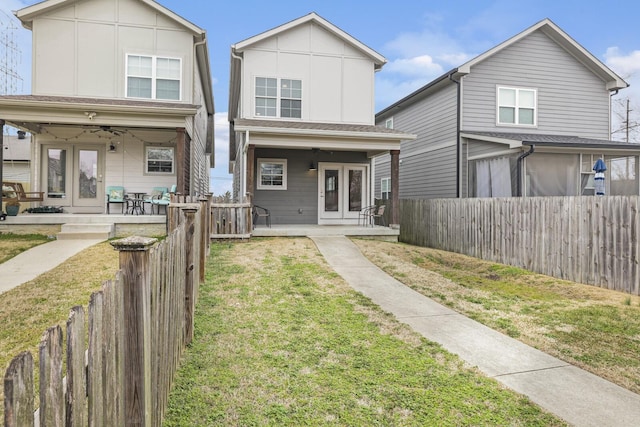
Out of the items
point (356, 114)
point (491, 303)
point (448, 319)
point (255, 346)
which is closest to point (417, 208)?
point (356, 114)

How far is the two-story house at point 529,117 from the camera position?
1356 cm

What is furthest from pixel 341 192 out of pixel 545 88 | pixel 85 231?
pixel 545 88

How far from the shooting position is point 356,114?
14.6 meters

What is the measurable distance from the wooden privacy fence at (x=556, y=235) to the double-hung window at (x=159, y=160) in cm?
988

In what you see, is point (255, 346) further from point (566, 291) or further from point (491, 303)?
point (566, 291)

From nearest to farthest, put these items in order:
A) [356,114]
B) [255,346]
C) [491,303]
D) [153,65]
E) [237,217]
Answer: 1. [255,346]
2. [491,303]
3. [237,217]
4. [153,65]
5. [356,114]

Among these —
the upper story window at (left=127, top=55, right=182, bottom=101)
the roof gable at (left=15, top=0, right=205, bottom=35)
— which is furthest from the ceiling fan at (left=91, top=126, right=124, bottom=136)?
the roof gable at (left=15, top=0, right=205, bottom=35)

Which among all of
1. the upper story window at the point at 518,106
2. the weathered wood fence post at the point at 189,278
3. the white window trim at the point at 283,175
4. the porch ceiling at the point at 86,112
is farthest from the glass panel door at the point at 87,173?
the upper story window at the point at 518,106

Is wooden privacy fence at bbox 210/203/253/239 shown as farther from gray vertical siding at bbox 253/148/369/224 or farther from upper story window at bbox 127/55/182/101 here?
upper story window at bbox 127/55/182/101

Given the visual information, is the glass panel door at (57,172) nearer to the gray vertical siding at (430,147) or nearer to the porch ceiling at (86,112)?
the porch ceiling at (86,112)

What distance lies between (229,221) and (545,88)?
45.3 ft

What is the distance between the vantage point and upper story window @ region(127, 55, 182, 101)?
1300 centimetres

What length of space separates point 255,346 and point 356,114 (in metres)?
11.9

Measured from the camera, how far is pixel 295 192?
47.7ft
